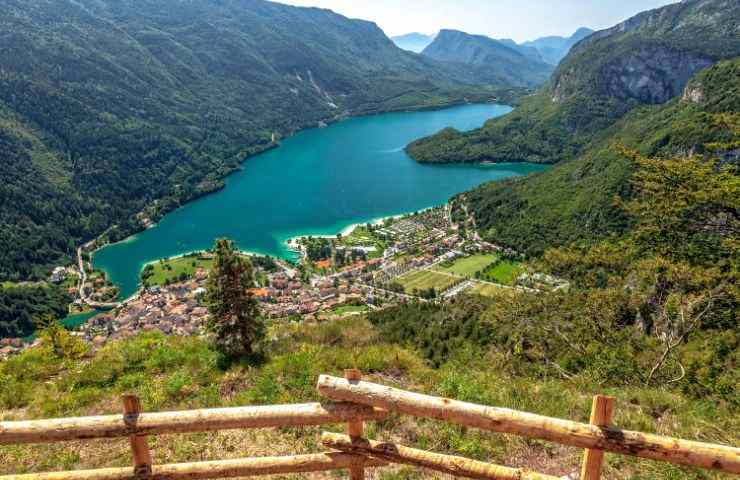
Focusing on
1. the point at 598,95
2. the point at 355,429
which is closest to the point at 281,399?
the point at 355,429

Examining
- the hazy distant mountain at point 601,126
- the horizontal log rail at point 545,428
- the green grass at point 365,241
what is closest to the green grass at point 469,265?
the hazy distant mountain at point 601,126

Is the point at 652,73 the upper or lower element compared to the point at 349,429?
upper

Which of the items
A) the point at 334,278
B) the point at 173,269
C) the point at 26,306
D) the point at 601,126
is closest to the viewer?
the point at 26,306

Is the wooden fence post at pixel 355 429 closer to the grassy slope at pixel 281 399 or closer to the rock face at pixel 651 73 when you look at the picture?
the grassy slope at pixel 281 399

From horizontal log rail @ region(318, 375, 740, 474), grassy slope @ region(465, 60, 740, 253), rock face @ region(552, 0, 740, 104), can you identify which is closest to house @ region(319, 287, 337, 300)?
grassy slope @ region(465, 60, 740, 253)

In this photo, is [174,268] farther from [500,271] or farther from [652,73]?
[652,73]

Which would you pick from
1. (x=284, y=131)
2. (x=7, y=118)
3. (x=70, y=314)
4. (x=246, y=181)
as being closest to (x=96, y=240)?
(x=70, y=314)

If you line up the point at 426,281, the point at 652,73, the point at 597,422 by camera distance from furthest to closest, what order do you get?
the point at 652,73, the point at 426,281, the point at 597,422
